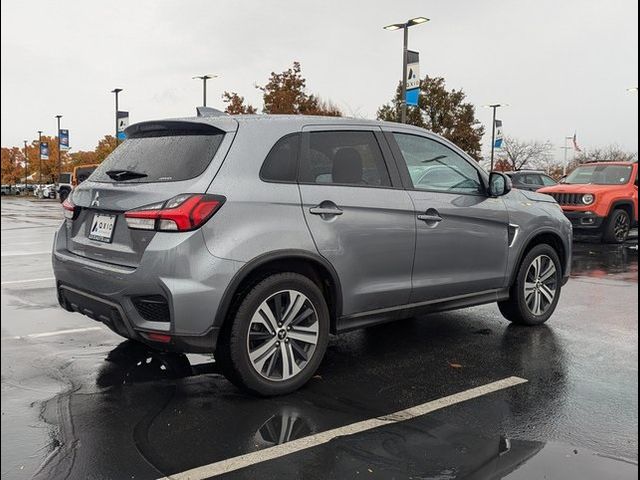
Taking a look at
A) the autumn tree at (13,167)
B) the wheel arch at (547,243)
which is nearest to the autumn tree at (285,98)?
the wheel arch at (547,243)

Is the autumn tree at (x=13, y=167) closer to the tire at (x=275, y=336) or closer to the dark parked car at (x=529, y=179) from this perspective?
the dark parked car at (x=529, y=179)

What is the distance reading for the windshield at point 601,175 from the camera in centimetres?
1496

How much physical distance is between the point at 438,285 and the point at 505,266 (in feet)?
3.09

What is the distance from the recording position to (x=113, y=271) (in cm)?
380

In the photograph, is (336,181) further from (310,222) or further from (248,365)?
(248,365)

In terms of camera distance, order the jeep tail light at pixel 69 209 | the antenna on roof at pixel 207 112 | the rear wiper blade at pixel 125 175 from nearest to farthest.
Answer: the rear wiper blade at pixel 125 175, the jeep tail light at pixel 69 209, the antenna on roof at pixel 207 112

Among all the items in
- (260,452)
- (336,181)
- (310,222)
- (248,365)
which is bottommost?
(260,452)

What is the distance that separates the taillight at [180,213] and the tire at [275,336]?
0.56 m

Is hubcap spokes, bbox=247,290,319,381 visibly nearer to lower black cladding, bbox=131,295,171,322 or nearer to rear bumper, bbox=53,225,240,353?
rear bumper, bbox=53,225,240,353

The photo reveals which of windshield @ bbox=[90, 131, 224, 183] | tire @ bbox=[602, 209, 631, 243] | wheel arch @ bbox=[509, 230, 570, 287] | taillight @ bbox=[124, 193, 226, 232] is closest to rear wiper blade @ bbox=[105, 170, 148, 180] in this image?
windshield @ bbox=[90, 131, 224, 183]

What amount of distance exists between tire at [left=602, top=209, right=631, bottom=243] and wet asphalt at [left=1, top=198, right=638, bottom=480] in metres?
8.89

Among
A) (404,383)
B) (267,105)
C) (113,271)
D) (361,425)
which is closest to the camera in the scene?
(361,425)

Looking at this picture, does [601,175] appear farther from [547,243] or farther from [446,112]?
[446,112]

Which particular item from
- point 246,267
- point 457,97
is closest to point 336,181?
point 246,267
